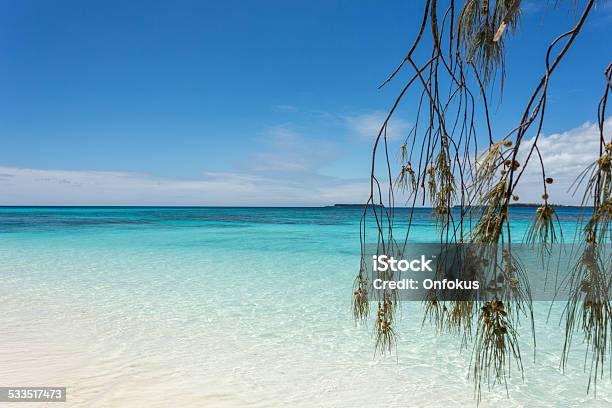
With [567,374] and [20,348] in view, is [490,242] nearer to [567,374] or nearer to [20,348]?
[567,374]

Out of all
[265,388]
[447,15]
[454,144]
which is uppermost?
[447,15]

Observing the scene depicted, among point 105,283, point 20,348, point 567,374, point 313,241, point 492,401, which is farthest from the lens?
point 313,241

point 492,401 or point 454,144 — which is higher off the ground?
point 454,144

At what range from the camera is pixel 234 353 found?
4.54 m

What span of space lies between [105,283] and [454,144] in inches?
316

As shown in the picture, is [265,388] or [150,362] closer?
[265,388]

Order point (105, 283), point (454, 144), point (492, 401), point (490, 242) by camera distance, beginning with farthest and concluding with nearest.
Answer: point (105, 283), point (492, 401), point (454, 144), point (490, 242)

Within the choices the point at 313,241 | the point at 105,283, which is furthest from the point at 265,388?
the point at 313,241
